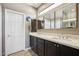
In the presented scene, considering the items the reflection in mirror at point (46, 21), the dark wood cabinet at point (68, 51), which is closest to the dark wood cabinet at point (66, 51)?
the dark wood cabinet at point (68, 51)

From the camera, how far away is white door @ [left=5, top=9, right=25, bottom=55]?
198cm

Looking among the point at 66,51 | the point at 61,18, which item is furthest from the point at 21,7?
the point at 66,51

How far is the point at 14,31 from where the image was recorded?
205 centimetres

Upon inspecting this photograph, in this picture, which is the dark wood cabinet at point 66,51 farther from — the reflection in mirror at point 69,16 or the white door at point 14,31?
the white door at point 14,31

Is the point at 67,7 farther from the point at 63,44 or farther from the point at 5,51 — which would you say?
the point at 5,51

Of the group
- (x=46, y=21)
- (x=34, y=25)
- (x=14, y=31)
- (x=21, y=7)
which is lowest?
(x=14, y=31)

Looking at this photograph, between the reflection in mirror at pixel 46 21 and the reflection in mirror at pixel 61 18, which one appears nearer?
the reflection in mirror at pixel 61 18

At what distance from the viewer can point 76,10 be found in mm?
1879

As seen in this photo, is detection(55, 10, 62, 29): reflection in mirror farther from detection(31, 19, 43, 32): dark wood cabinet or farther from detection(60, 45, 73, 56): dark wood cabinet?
detection(60, 45, 73, 56): dark wood cabinet

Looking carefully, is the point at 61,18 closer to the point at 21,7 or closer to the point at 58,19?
the point at 58,19

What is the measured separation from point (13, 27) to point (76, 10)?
4.45 ft

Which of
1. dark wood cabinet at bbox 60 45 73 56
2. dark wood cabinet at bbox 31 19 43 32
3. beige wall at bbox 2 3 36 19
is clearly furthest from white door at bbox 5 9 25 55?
dark wood cabinet at bbox 60 45 73 56

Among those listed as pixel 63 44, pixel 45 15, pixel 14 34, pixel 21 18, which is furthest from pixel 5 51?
pixel 45 15

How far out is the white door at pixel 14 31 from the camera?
6.50 feet
